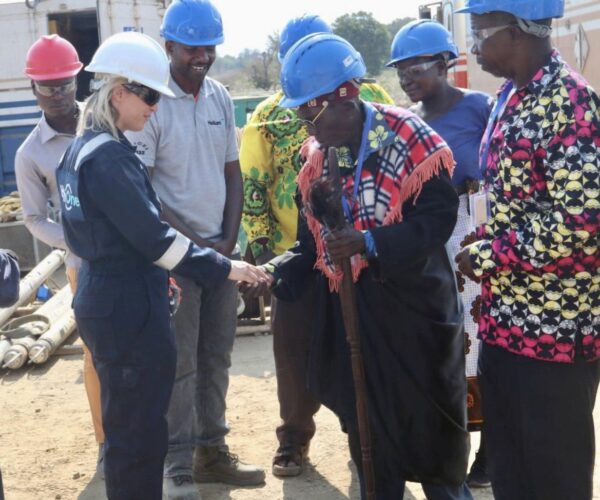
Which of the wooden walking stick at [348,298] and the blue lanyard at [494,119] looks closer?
the blue lanyard at [494,119]

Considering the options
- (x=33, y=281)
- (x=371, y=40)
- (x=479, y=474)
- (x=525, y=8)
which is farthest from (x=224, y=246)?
(x=371, y=40)

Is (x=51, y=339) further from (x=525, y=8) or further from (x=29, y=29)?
(x=29, y=29)

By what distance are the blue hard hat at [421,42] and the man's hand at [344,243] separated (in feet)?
5.19

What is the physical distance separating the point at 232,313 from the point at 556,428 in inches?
85.3

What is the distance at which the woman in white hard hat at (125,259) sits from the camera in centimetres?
360

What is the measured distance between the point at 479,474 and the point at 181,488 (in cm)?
144

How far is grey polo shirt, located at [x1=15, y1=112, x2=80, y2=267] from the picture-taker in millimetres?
5027

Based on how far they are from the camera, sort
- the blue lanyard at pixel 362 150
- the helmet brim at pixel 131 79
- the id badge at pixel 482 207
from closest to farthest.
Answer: the id badge at pixel 482 207 < the blue lanyard at pixel 362 150 < the helmet brim at pixel 131 79

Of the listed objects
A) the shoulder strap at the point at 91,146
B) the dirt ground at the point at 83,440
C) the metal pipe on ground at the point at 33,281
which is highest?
the shoulder strap at the point at 91,146

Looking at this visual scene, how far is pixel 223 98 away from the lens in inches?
191

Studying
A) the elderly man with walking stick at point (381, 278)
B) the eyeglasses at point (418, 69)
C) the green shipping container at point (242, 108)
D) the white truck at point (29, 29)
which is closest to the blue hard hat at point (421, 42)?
the eyeglasses at point (418, 69)

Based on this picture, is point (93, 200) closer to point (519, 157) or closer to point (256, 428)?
point (519, 157)

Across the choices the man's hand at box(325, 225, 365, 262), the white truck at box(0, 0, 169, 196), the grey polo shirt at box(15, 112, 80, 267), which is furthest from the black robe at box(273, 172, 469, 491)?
the white truck at box(0, 0, 169, 196)

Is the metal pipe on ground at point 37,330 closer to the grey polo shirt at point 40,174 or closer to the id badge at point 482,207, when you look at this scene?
the grey polo shirt at point 40,174
